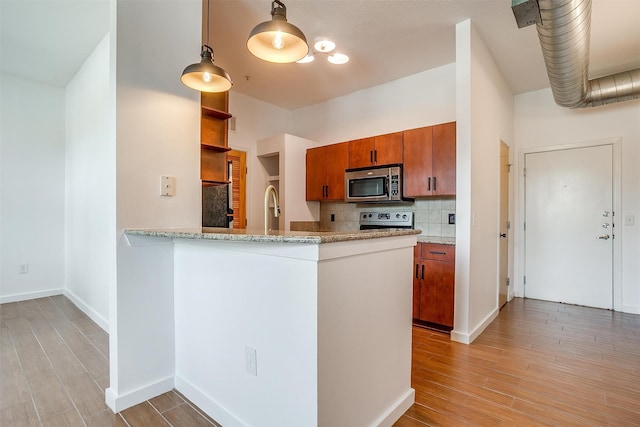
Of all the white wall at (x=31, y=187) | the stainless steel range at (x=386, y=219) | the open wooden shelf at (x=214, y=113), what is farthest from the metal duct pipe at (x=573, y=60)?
the white wall at (x=31, y=187)

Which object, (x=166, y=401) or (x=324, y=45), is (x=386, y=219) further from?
(x=166, y=401)

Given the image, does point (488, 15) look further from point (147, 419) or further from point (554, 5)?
point (147, 419)

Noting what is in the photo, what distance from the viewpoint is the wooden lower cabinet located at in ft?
9.66

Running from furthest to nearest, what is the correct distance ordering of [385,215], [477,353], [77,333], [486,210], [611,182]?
[385,215] < [611,182] < [486,210] < [77,333] < [477,353]

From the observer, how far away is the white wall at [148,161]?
1.79 meters

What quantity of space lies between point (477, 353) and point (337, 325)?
6.18 ft

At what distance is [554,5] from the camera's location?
182cm

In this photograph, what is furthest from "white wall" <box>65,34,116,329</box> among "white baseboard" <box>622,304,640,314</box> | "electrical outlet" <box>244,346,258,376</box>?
"white baseboard" <box>622,304,640,314</box>

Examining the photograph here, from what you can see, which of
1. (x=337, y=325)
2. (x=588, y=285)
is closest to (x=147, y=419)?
(x=337, y=325)

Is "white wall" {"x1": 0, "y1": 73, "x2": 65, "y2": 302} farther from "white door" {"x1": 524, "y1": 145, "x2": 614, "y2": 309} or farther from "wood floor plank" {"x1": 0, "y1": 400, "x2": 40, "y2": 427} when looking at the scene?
"white door" {"x1": 524, "y1": 145, "x2": 614, "y2": 309}

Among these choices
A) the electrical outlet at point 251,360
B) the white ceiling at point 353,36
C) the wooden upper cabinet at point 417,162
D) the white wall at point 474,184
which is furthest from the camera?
the wooden upper cabinet at point 417,162

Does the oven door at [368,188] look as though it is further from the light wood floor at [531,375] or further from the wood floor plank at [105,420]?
the wood floor plank at [105,420]

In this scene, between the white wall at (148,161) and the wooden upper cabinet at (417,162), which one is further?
the wooden upper cabinet at (417,162)

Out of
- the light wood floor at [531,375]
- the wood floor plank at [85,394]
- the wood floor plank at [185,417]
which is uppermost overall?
the wood floor plank at [185,417]
